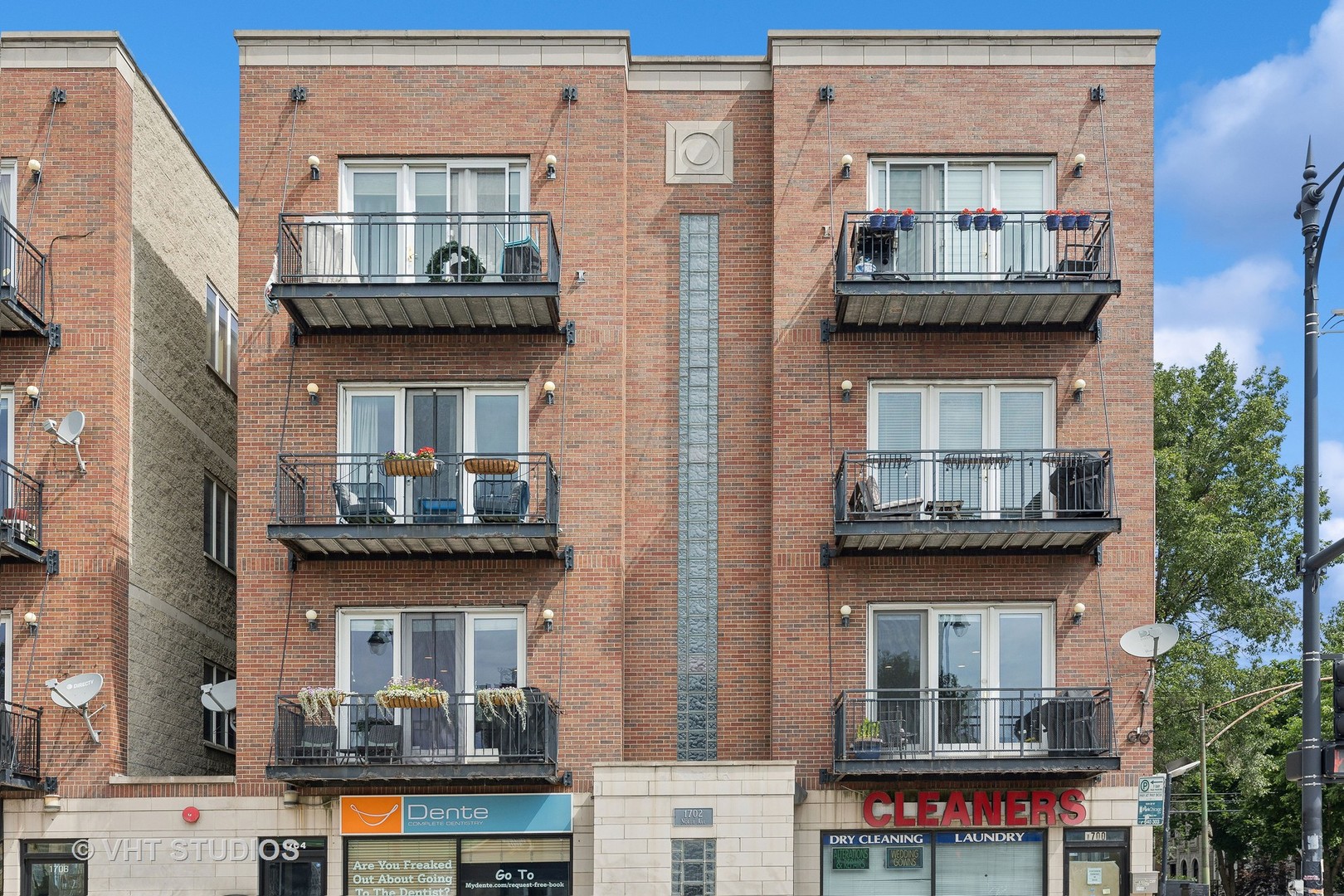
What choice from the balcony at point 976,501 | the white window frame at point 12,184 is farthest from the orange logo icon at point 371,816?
the white window frame at point 12,184

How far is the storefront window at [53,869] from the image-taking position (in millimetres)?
21547

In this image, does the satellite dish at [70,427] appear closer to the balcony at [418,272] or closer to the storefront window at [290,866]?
the balcony at [418,272]

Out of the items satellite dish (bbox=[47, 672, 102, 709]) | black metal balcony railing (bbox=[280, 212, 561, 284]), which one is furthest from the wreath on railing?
satellite dish (bbox=[47, 672, 102, 709])

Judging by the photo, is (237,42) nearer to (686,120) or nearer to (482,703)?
(686,120)

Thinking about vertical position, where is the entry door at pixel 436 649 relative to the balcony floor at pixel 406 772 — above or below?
above

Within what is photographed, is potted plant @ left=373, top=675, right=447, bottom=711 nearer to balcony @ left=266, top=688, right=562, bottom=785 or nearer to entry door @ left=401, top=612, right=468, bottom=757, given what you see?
balcony @ left=266, top=688, right=562, bottom=785

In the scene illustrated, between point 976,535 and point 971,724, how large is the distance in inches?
106

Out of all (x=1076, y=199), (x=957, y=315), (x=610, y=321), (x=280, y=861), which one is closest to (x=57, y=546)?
(x=280, y=861)

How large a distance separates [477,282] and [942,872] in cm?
1060

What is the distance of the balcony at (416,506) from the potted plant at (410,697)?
6.74ft

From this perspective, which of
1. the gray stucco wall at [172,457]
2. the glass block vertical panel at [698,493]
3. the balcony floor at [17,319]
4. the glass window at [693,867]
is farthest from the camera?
the gray stucco wall at [172,457]

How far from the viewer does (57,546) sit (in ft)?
72.6

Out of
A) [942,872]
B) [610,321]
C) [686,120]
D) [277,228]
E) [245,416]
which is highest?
[686,120]

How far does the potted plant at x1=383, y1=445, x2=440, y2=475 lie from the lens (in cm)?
2112
